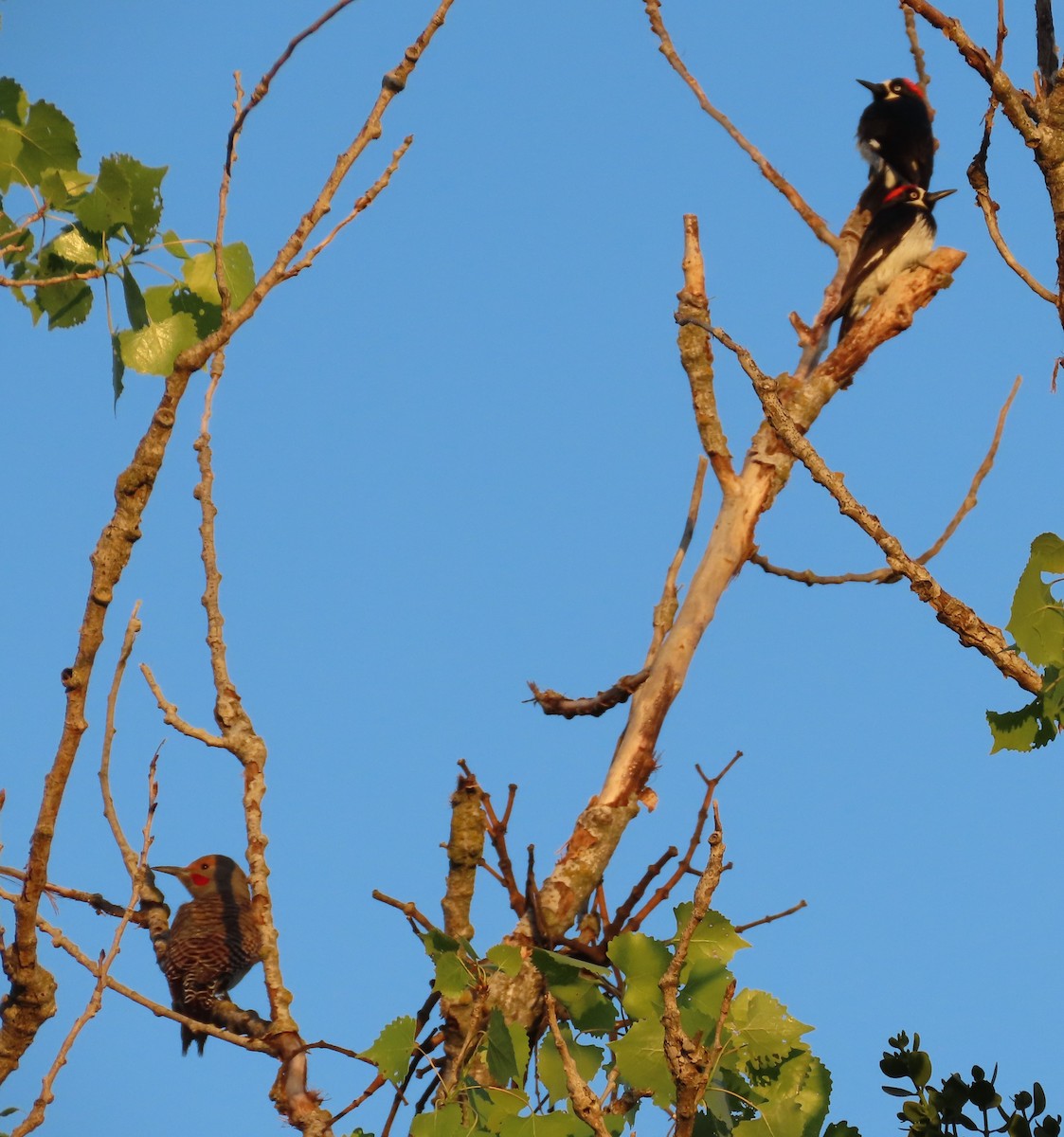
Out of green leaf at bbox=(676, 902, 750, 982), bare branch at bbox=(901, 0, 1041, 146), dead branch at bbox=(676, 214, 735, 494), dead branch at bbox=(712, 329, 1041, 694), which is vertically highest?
dead branch at bbox=(676, 214, 735, 494)

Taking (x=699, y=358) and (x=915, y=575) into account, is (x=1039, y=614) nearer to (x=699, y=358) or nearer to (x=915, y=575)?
(x=915, y=575)

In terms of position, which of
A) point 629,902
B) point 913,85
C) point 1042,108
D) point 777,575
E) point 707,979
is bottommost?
point 707,979

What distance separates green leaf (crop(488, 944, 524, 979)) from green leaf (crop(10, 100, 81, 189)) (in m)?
2.17

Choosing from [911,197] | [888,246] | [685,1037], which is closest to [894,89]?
[911,197]

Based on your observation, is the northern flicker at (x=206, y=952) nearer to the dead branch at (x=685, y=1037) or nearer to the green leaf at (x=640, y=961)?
the green leaf at (x=640, y=961)

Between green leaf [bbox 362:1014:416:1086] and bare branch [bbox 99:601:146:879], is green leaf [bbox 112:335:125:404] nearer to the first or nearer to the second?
bare branch [bbox 99:601:146:879]

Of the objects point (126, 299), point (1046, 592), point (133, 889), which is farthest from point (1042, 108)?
point (133, 889)

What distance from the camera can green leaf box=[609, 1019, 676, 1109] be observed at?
3146 mm

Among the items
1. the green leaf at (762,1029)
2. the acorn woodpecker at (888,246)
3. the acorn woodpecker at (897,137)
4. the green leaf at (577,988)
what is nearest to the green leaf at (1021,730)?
the green leaf at (762,1029)

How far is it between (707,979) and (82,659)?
65.7 inches

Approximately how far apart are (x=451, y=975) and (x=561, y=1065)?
0.39 m

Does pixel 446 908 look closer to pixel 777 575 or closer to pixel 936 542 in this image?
pixel 777 575

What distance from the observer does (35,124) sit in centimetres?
320

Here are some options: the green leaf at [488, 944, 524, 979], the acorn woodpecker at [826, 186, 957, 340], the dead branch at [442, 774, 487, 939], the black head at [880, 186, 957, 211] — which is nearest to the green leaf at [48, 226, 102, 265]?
the dead branch at [442, 774, 487, 939]
